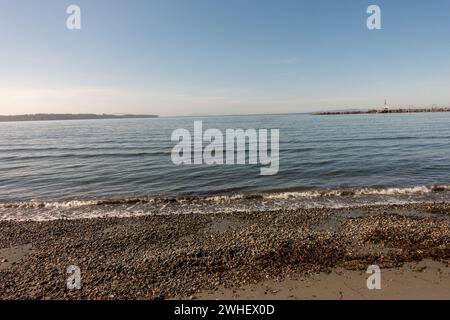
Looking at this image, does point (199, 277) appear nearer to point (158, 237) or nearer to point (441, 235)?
point (158, 237)

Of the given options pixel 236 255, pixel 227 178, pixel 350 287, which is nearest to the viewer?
pixel 350 287

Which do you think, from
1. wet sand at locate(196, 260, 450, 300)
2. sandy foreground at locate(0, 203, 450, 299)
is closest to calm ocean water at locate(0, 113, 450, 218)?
sandy foreground at locate(0, 203, 450, 299)

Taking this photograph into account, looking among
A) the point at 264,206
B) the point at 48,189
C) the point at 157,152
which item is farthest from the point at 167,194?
the point at 157,152

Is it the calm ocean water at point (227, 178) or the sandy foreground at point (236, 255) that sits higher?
the calm ocean water at point (227, 178)

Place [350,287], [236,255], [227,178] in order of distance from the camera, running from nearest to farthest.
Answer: [350,287], [236,255], [227,178]

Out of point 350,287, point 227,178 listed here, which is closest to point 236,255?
point 350,287

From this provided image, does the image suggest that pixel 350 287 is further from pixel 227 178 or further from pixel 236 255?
pixel 227 178

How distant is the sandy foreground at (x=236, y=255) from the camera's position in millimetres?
7523

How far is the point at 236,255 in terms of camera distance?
9398mm

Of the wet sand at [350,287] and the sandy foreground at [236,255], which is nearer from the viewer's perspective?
the wet sand at [350,287]

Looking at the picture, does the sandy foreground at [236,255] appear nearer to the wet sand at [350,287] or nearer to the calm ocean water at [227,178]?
the wet sand at [350,287]

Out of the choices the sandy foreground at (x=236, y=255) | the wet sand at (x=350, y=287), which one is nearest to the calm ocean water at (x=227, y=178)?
the sandy foreground at (x=236, y=255)

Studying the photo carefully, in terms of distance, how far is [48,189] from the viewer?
806 inches
